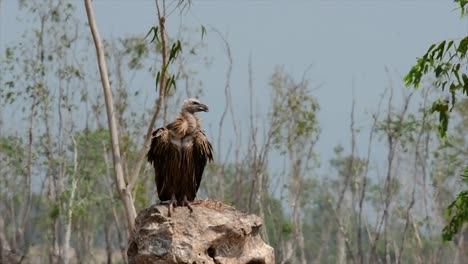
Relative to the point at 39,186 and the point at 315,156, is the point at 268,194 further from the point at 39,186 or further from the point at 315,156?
the point at 39,186

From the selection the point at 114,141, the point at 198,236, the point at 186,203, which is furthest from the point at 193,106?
the point at 114,141

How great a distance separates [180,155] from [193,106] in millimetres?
447

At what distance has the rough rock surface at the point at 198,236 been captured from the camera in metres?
6.65

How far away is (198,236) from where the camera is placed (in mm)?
6734

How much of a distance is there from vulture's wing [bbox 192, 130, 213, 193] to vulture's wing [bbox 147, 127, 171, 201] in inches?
9.1

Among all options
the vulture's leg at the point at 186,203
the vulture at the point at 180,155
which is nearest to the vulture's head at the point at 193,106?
the vulture at the point at 180,155

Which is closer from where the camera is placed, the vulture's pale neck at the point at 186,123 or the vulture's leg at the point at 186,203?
the vulture's leg at the point at 186,203

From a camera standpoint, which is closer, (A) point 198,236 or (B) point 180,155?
(A) point 198,236

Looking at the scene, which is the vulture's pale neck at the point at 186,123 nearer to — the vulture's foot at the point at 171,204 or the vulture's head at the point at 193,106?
the vulture's head at the point at 193,106

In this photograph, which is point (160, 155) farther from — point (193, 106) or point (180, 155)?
point (193, 106)

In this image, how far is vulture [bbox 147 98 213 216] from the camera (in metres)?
7.09

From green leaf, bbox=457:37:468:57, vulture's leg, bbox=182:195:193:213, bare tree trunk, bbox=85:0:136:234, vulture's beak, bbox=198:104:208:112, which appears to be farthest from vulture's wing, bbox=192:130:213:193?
bare tree trunk, bbox=85:0:136:234

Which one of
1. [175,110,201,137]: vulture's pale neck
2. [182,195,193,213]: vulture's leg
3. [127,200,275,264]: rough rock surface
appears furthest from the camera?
[175,110,201,137]: vulture's pale neck

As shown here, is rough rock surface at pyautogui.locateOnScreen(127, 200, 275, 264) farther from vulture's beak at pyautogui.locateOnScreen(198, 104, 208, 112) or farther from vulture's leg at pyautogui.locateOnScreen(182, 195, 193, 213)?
vulture's beak at pyautogui.locateOnScreen(198, 104, 208, 112)
